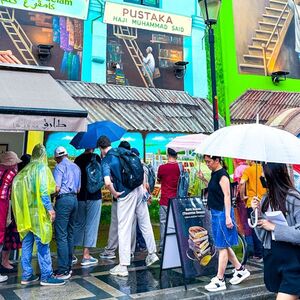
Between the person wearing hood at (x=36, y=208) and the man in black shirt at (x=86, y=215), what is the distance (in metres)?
1.06

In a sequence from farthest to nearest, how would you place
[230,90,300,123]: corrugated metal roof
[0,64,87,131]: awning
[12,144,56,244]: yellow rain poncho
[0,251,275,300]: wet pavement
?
[230,90,300,123]: corrugated metal roof
[0,64,87,131]: awning
[12,144,56,244]: yellow rain poncho
[0,251,275,300]: wet pavement

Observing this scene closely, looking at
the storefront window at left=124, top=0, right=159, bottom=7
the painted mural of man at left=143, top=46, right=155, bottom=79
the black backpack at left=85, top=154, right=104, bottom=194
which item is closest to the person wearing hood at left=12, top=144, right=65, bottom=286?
the black backpack at left=85, top=154, right=104, bottom=194

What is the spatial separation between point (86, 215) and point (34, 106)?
204 cm

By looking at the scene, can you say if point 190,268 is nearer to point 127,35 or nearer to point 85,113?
point 85,113

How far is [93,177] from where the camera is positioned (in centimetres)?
630

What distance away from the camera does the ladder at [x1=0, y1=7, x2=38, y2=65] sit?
24.5ft

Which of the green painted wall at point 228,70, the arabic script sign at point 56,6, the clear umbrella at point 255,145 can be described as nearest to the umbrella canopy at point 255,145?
the clear umbrella at point 255,145

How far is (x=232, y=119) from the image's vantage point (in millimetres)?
9883

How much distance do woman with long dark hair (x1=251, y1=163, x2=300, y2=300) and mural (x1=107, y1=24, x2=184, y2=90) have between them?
5.91 m

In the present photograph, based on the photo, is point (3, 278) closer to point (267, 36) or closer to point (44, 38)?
point (44, 38)

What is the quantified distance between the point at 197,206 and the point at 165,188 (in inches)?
43.0

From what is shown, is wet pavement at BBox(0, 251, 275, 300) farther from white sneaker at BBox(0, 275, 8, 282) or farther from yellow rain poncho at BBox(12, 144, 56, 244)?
Result: yellow rain poncho at BBox(12, 144, 56, 244)

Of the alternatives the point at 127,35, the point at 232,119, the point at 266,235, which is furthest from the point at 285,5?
the point at 266,235

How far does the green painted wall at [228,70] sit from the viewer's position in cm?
986
